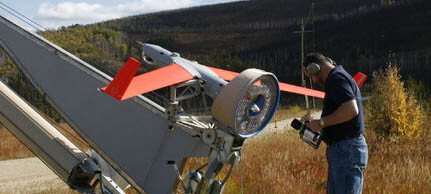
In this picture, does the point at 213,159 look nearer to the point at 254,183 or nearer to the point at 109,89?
the point at 109,89

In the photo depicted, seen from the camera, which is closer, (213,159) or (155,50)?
(213,159)

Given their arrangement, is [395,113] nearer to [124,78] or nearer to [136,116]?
[136,116]

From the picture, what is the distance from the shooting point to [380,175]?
333 inches

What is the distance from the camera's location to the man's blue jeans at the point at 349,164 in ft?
16.1

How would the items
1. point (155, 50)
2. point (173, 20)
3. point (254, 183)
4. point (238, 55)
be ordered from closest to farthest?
point (155, 50) < point (254, 183) < point (238, 55) < point (173, 20)

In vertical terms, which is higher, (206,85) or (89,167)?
(206,85)

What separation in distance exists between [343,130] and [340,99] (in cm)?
33

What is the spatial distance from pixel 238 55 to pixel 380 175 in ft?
285

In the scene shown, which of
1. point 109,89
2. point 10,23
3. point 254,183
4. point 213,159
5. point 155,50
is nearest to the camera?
point 109,89

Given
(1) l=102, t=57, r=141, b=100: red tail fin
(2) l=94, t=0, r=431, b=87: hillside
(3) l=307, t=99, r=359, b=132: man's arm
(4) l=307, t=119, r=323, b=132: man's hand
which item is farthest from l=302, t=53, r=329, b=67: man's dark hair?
(2) l=94, t=0, r=431, b=87: hillside

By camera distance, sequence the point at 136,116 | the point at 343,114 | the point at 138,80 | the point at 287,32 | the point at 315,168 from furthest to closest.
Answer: the point at 287,32 < the point at 315,168 < the point at 136,116 < the point at 343,114 < the point at 138,80

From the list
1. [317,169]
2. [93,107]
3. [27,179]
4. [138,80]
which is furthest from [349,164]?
[27,179]

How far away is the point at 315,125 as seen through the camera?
4895 millimetres

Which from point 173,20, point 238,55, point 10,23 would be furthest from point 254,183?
point 173,20
